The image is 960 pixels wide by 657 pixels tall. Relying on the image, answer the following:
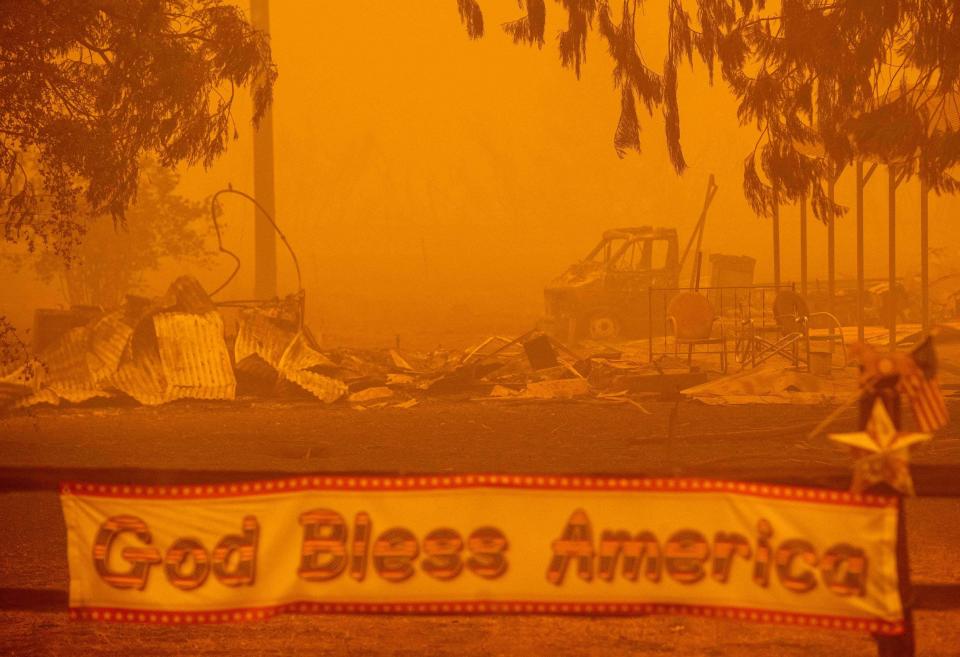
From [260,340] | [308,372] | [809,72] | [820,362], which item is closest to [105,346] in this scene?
[260,340]

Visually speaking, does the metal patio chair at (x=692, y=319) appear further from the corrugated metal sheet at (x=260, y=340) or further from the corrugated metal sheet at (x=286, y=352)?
the corrugated metal sheet at (x=260, y=340)

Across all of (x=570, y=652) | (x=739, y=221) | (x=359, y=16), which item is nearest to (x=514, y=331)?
(x=570, y=652)

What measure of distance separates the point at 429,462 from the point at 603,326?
44.6 ft

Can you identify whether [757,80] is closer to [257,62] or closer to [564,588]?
[257,62]

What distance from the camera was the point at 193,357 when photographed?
639 inches

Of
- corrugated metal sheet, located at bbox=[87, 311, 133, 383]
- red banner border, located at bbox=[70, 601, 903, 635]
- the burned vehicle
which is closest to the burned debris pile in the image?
corrugated metal sheet, located at bbox=[87, 311, 133, 383]

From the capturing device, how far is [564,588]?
4.27m

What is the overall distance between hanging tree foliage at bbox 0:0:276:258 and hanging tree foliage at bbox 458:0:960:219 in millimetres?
2599

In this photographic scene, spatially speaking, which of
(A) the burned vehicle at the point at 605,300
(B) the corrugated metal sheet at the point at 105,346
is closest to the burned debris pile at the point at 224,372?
(B) the corrugated metal sheet at the point at 105,346

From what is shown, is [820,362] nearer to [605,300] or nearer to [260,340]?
[605,300]

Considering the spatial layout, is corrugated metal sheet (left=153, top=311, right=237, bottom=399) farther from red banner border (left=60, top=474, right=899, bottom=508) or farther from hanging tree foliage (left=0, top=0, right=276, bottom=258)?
red banner border (left=60, top=474, right=899, bottom=508)

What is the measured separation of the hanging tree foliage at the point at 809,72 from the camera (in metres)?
11.1

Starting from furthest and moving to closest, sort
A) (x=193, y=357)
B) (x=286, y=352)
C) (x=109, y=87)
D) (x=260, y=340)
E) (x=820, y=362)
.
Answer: (x=820, y=362)
(x=260, y=340)
(x=286, y=352)
(x=193, y=357)
(x=109, y=87)

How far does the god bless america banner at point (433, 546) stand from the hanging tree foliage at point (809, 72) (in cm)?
771
